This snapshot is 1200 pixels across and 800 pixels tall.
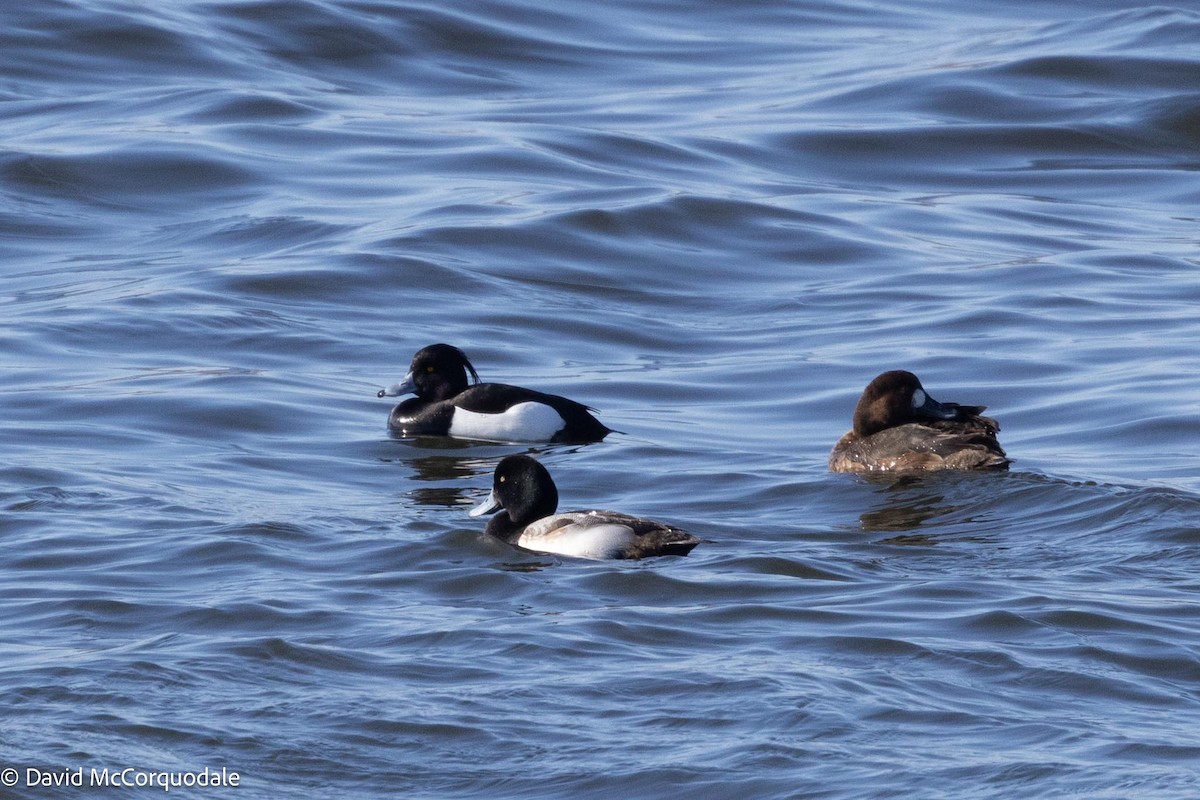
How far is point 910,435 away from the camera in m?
11.0

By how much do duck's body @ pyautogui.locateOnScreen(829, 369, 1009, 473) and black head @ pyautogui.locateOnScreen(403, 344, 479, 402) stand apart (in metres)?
2.75

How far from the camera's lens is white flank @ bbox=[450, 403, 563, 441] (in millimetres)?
12266

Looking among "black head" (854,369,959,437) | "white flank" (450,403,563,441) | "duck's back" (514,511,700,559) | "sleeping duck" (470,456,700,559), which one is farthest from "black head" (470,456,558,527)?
"white flank" (450,403,563,441)

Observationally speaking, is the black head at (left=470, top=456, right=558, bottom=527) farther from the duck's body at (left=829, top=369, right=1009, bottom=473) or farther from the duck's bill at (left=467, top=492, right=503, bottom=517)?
the duck's body at (left=829, top=369, right=1009, bottom=473)

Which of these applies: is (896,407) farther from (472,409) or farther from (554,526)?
(554,526)

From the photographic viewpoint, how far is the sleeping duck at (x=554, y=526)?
871 centimetres

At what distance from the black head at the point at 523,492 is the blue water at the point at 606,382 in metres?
0.40

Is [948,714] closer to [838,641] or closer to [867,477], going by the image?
[838,641]

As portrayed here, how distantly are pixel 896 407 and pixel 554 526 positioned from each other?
9.79ft

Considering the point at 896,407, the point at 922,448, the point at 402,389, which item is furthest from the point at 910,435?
the point at 402,389

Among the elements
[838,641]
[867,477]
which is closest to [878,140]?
[867,477]

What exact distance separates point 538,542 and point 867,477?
2.45 m

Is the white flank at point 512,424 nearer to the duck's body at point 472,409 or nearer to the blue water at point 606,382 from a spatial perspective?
the duck's body at point 472,409

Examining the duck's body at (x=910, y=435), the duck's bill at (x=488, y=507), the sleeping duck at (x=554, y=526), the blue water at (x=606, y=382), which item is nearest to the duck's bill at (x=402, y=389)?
the blue water at (x=606, y=382)
